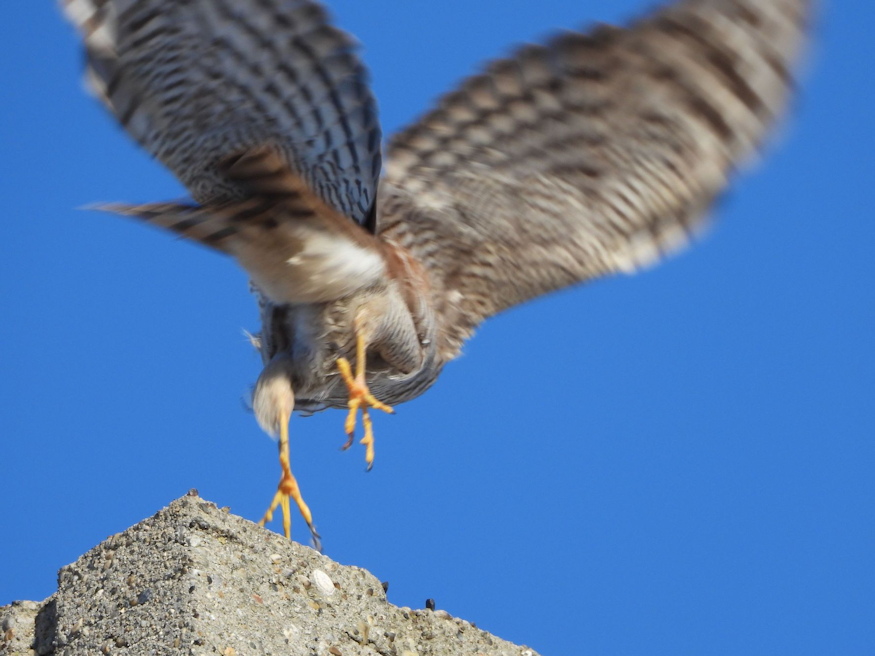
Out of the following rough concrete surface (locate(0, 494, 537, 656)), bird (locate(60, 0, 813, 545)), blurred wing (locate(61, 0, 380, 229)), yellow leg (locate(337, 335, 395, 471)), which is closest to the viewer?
rough concrete surface (locate(0, 494, 537, 656))

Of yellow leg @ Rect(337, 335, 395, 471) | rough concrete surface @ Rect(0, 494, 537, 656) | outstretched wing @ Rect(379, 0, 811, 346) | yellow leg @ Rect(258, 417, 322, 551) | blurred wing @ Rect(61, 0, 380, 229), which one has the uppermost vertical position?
outstretched wing @ Rect(379, 0, 811, 346)

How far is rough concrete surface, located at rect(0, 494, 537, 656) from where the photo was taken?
3549 millimetres

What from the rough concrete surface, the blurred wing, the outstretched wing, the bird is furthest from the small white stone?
the outstretched wing

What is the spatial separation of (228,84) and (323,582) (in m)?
1.77

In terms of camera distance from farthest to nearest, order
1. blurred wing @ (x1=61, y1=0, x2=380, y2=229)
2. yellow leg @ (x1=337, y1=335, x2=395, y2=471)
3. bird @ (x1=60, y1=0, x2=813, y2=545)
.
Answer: yellow leg @ (x1=337, y1=335, x2=395, y2=471), bird @ (x1=60, y1=0, x2=813, y2=545), blurred wing @ (x1=61, y1=0, x2=380, y2=229)

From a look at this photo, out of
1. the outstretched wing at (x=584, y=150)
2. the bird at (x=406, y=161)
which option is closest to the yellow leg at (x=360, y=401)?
the bird at (x=406, y=161)

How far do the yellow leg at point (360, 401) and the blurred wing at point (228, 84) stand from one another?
0.79m

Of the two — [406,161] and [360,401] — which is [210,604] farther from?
[406,161]

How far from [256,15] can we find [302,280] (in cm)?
124

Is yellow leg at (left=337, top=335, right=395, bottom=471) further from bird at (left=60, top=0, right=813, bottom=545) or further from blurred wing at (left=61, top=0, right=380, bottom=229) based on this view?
blurred wing at (left=61, top=0, right=380, bottom=229)

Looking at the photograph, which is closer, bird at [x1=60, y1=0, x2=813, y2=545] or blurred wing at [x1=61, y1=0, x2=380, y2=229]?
blurred wing at [x1=61, y1=0, x2=380, y2=229]

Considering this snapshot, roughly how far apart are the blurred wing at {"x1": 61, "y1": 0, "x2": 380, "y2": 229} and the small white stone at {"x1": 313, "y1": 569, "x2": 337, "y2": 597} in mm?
1448

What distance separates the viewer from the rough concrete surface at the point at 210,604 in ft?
11.6

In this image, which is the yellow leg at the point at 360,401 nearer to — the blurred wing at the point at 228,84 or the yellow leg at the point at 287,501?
the yellow leg at the point at 287,501
